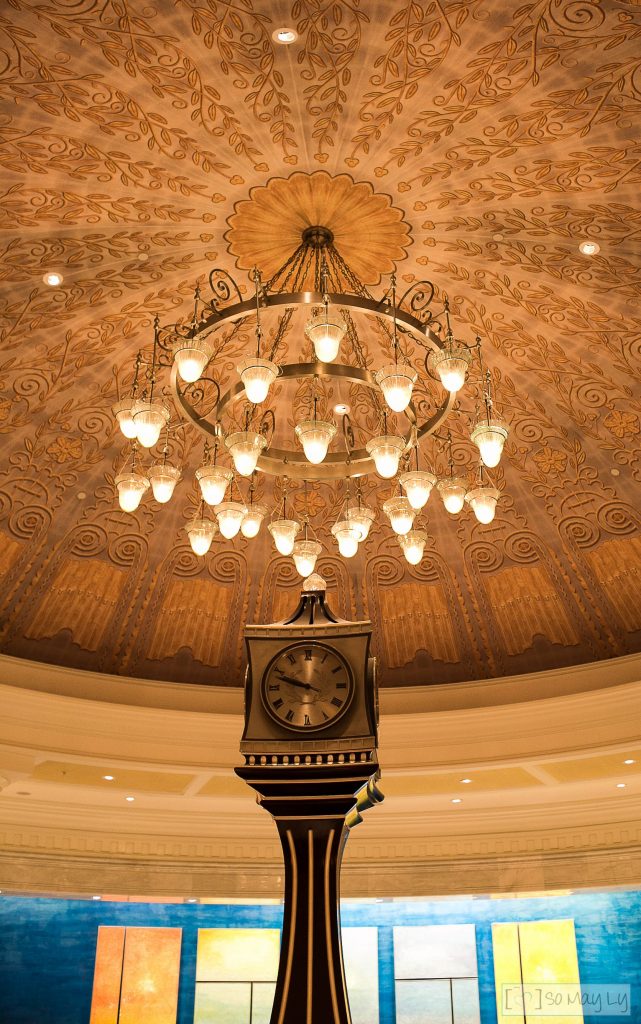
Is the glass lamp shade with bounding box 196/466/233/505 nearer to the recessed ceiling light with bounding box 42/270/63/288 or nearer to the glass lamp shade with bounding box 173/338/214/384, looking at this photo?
the glass lamp shade with bounding box 173/338/214/384

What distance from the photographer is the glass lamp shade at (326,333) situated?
473 centimetres

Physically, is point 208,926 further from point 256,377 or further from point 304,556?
point 256,377

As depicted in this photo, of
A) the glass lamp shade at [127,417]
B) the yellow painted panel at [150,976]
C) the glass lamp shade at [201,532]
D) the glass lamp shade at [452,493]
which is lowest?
the yellow painted panel at [150,976]

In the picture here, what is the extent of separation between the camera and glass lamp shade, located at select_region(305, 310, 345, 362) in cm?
473

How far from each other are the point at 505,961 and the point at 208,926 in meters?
3.47

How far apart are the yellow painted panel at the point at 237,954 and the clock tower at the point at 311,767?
7847 millimetres

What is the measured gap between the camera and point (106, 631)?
29.2 feet

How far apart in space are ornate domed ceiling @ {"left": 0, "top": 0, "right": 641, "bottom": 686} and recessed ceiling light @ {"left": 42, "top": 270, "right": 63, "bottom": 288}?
0.07 metres

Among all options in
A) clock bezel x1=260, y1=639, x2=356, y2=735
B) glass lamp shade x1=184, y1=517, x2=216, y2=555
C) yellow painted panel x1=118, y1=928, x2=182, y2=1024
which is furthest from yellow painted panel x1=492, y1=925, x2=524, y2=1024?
clock bezel x1=260, y1=639, x2=356, y2=735

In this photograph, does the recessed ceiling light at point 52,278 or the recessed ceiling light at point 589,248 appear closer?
the recessed ceiling light at point 589,248

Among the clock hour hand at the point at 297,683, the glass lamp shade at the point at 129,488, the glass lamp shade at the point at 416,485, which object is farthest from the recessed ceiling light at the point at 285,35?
the clock hour hand at the point at 297,683

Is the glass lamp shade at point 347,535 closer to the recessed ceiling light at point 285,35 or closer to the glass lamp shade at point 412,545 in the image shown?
the glass lamp shade at point 412,545

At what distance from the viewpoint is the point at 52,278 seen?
20.9 ft

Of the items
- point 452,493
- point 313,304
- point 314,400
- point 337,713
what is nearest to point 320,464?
point 314,400
